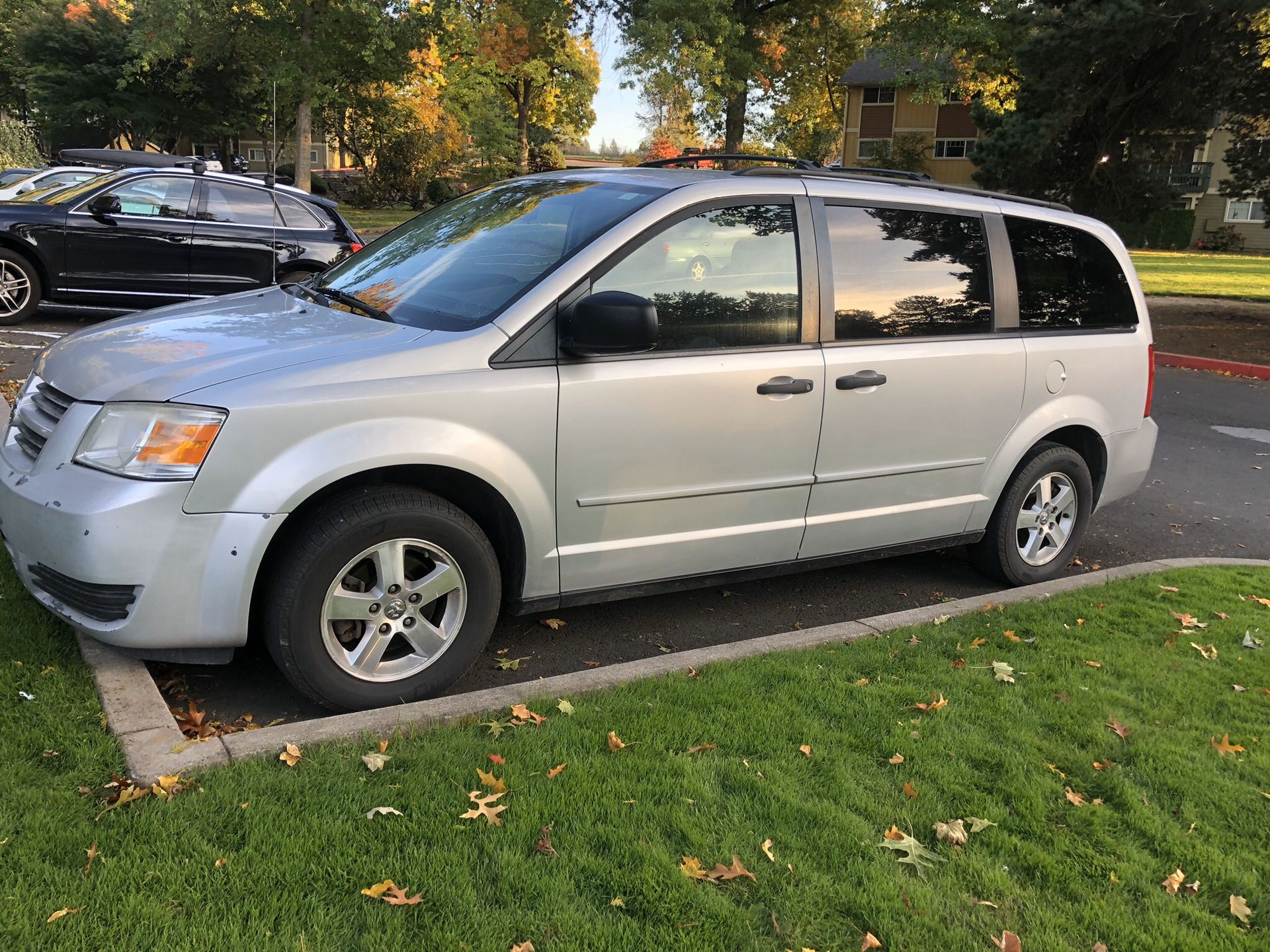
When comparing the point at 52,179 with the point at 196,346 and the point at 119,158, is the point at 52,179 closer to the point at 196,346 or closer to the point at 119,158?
the point at 119,158

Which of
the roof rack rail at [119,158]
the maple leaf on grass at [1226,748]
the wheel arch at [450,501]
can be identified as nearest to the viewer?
the wheel arch at [450,501]

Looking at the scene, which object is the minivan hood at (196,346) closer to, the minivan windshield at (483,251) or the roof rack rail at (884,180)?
the minivan windshield at (483,251)

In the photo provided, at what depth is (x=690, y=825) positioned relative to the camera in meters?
2.80

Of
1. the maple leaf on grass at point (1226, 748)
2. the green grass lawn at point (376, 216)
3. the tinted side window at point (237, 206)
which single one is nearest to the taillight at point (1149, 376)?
the maple leaf on grass at point (1226, 748)

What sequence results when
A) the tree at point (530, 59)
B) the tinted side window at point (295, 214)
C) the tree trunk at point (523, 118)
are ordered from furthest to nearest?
the tree trunk at point (523, 118) → the tree at point (530, 59) → the tinted side window at point (295, 214)

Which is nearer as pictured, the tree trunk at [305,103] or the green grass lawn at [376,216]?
the tree trunk at [305,103]

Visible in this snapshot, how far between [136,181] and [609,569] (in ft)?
29.6

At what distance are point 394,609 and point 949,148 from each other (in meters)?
52.5

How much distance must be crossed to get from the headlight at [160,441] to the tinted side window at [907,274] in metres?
2.52

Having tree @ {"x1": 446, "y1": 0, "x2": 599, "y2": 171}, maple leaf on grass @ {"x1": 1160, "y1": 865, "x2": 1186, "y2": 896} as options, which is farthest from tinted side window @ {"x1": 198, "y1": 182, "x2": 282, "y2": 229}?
tree @ {"x1": 446, "y1": 0, "x2": 599, "y2": 171}

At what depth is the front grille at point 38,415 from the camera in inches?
133

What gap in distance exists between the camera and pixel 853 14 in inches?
1143

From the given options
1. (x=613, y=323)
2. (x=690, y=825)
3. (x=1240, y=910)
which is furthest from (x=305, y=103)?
(x=1240, y=910)

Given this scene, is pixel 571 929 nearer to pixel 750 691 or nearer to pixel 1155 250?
pixel 750 691
